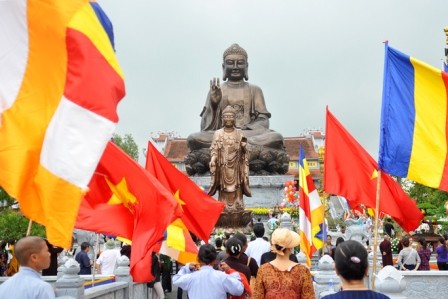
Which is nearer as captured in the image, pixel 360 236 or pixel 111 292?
pixel 111 292

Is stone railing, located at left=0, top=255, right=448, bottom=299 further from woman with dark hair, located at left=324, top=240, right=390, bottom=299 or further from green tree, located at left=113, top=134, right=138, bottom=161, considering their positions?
green tree, located at left=113, top=134, right=138, bottom=161

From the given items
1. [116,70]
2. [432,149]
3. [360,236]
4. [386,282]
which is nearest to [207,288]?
[386,282]

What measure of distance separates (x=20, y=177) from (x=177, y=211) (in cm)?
198

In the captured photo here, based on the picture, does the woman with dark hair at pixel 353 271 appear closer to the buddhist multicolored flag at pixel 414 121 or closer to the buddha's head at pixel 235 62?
the buddhist multicolored flag at pixel 414 121

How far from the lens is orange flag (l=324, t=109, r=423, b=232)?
24.5ft

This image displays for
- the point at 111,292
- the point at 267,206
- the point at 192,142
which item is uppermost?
the point at 192,142

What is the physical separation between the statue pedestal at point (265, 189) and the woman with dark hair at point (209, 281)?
19149mm

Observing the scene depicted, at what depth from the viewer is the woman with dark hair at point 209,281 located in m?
5.71

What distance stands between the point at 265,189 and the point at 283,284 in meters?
20.4

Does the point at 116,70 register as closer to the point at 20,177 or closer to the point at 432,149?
the point at 20,177

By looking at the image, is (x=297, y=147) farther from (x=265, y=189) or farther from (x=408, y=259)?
(x=408, y=259)

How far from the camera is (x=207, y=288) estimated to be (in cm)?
571

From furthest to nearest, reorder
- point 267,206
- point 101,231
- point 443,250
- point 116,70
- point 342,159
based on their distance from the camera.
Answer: point 267,206 < point 443,250 < point 342,159 < point 101,231 < point 116,70

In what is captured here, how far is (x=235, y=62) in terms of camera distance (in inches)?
1035
